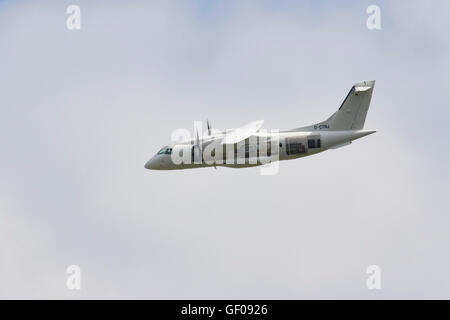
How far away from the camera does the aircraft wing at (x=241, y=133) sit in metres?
65.9

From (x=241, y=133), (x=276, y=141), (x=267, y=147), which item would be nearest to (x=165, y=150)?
(x=241, y=133)

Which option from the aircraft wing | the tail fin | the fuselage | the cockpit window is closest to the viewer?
the aircraft wing

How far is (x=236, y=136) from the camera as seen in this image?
6638 cm

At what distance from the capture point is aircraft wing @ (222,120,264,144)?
65.9 m

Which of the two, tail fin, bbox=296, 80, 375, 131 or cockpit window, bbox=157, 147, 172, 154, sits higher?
tail fin, bbox=296, 80, 375, 131

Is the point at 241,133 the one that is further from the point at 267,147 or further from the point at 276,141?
the point at 276,141

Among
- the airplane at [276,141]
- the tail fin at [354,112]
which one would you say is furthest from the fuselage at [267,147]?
the tail fin at [354,112]

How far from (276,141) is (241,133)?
2.82m

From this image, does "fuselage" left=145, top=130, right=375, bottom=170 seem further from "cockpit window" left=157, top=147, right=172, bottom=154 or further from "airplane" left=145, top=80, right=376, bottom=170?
"cockpit window" left=157, top=147, right=172, bottom=154

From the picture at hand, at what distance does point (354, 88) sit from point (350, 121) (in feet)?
8.61

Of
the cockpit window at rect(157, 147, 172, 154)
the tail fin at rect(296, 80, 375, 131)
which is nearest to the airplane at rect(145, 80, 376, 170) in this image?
the tail fin at rect(296, 80, 375, 131)
